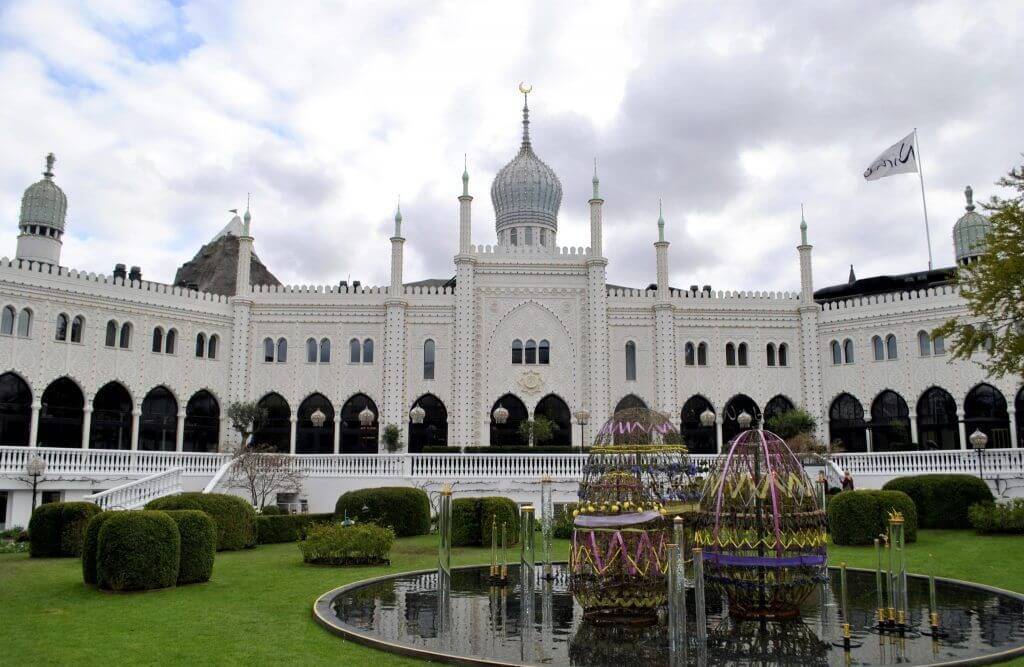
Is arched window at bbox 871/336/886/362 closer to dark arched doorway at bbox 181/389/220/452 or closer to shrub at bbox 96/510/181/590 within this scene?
dark arched doorway at bbox 181/389/220/452

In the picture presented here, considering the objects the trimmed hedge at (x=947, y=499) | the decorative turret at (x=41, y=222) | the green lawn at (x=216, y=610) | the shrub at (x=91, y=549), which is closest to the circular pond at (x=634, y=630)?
the green lawn at (x=216, y=610)

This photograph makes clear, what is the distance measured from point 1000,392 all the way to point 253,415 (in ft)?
116

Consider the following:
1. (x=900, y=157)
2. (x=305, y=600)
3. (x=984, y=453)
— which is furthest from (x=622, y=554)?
(x=900, y=157)

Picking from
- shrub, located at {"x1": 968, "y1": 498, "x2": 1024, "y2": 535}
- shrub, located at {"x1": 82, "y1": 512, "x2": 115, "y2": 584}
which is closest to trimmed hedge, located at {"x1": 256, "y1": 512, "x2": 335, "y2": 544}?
→ shrub, located at {"x1": 82, "y1": 512, "x2": 115, "y2": 584}

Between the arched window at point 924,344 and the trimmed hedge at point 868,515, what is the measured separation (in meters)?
21.9

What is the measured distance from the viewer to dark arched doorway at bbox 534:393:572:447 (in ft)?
142

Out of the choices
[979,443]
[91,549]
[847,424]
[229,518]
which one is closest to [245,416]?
[229,518]

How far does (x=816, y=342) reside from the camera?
45.3 meters

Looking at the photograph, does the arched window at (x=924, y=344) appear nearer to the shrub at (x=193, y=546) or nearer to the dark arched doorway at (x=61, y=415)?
the shrub at (x=193, y=546)

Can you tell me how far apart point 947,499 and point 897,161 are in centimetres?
2651

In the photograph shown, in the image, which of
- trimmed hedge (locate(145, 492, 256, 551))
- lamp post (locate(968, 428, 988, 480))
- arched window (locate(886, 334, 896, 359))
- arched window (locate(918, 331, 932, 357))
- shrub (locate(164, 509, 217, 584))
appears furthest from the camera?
arched window (locate(886, 334, 896, 359))

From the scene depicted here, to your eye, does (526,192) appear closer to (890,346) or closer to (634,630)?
(890,346)

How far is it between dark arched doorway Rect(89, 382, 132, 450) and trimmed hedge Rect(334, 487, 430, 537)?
18553 mm

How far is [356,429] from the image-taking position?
43.8 meters
